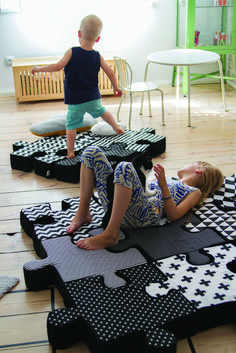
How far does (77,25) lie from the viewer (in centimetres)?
455

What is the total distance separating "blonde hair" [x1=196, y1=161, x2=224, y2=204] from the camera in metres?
2.11

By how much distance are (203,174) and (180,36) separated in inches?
117

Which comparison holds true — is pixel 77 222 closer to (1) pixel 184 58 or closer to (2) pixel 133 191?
(2) pixel 133 191

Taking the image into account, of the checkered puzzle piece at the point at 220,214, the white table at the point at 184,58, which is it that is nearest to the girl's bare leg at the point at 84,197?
the checkered puzzle piece at the point at 220,214

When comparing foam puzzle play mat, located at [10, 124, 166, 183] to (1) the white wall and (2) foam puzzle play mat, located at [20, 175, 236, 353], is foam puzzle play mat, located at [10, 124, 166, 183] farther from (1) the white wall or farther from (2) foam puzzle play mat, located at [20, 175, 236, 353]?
(1) the white wall

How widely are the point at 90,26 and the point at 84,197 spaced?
52.2 inches

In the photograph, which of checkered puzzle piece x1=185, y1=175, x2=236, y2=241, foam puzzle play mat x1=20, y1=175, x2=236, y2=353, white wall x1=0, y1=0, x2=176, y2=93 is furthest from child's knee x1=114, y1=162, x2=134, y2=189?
white wall x1=0, y1=0, x2=176, y2=93

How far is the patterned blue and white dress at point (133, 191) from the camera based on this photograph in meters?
1.68

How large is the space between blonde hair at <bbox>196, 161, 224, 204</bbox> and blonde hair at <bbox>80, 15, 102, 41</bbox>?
116 cm

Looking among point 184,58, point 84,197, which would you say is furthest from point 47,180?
point 184,58

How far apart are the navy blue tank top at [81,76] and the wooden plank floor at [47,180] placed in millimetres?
596

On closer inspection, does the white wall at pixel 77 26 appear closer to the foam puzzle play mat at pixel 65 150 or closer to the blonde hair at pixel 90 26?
the foam puzzle play mat at pixel 65 150

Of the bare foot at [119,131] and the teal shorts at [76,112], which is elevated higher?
the teal shorts at [76,112]

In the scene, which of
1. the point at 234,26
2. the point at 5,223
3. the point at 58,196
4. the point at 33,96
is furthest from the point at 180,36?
the point at 5,223
